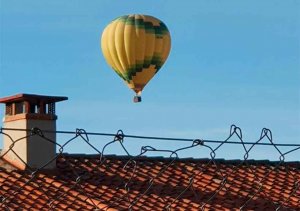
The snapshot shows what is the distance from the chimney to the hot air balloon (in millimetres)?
4043

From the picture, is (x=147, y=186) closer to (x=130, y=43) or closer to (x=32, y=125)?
(x=32, y=125)

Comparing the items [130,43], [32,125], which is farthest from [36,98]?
[130,43]

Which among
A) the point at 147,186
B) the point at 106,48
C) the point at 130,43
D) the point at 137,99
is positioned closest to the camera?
the point at 147,186

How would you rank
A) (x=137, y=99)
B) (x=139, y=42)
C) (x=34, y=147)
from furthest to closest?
1. (x=137, y=99)
2. (x=139, y=42)
3. (x=34, y=147)

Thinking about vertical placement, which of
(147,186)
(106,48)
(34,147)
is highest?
(106,48)

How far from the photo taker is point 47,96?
622 inches

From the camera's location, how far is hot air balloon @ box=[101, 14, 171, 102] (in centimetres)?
1961

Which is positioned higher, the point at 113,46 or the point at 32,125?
the point at 113,46

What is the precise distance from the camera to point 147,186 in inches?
589

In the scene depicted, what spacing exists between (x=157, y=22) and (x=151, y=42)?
1.87 ft

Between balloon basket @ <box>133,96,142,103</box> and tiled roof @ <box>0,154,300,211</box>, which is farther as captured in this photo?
balloon basket @ <box>133,96,142,103</box>

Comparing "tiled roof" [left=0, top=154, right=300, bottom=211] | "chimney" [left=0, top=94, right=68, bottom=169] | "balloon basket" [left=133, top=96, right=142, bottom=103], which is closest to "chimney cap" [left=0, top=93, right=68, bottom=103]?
"chimney" [left=0, top=94, right=68, bottom=169]

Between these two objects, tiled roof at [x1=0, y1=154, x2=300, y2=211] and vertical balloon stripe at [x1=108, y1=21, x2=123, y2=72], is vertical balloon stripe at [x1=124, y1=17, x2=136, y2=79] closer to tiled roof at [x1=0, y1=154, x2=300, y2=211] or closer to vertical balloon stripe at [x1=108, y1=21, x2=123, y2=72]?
vertical balloon stripe at [x1=108, y1=21, x2=123, y2=72]

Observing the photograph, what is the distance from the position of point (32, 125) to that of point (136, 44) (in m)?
4.64
